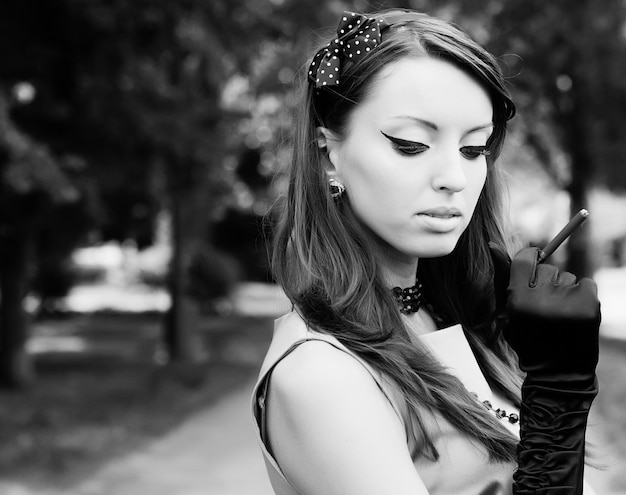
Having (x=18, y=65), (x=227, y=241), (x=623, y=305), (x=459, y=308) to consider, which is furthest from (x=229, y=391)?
(x=623, y=305)

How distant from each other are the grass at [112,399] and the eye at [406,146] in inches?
150

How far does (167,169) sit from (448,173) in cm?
805

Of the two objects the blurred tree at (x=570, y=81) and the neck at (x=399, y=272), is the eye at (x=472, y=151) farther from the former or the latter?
the blurred tree at (x=570, y=81)

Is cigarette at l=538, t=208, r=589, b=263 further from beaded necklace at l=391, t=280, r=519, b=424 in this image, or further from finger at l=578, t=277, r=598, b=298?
beaded necklace at l=391, t=280, r=519, b=424

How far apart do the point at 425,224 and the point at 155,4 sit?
247 inches

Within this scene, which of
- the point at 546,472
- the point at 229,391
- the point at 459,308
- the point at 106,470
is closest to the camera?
the point at 546,472

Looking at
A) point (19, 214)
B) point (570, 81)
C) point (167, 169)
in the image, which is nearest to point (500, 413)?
point (19, 214)

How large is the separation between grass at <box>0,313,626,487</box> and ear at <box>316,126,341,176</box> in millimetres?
3777

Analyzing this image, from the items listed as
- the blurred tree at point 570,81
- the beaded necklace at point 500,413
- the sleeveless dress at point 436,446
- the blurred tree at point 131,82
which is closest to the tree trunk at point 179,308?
the blurred tree at point 131,82

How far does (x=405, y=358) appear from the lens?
1.52 meters

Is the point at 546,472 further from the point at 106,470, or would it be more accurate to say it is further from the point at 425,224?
the point at 106,470

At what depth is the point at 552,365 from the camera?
56.6 inches

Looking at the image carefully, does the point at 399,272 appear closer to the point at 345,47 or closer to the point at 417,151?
the point at 417,151

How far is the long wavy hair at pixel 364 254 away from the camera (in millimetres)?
1490
